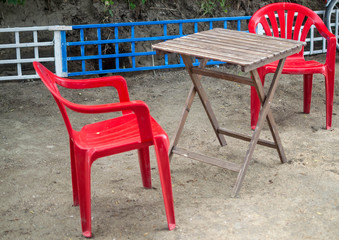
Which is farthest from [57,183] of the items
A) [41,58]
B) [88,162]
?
[41,58]

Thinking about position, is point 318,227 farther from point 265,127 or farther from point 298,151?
point 265,127

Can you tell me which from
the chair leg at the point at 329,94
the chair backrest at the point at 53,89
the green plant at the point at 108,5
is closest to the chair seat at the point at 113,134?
the chair backrest at the point at 53,89

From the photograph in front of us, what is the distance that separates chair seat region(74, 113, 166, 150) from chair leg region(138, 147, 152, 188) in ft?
0.95

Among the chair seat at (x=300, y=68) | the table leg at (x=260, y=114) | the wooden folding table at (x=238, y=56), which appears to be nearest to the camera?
the wooden folding table at (x=238, y=56)

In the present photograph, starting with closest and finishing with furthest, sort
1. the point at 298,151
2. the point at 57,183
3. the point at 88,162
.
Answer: the point at 88,162, the point at 57,183, the point at 298,151

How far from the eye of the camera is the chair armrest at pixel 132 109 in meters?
2.79

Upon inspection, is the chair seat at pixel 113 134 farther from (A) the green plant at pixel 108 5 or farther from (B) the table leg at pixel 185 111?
(A) the green plant at pixel 108 5

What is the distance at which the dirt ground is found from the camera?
311 cm

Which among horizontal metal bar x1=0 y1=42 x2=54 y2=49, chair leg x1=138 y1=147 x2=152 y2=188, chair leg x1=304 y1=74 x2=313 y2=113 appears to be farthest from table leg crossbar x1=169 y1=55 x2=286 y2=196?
horizontal metal bar x1=0 y1=42 x2=54 y2=49

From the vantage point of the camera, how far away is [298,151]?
420 centimetres

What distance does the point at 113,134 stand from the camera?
316 centimetres

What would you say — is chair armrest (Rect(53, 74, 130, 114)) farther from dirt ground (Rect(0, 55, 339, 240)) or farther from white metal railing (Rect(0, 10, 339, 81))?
white metal railing (Rect(0, 10, 339, 81))

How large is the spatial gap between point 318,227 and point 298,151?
47.9 inches

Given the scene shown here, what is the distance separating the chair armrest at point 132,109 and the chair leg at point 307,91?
98.2 inches
